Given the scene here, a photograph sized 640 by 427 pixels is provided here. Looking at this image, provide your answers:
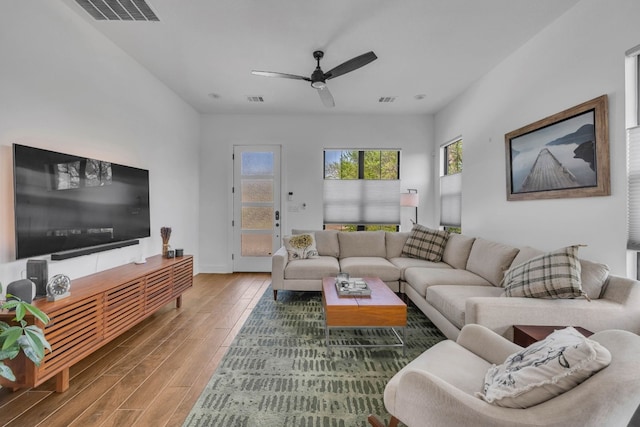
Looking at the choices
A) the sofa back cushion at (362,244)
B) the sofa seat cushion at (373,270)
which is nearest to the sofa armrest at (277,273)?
the sofa seat cushion at (373,270)

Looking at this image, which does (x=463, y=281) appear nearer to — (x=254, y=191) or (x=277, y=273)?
(x=277, y=273)

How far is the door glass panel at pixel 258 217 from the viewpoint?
5191mm

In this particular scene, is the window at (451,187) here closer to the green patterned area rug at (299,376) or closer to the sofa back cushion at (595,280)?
the green patterned area rug at (299,376)

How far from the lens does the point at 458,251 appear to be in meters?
3.51

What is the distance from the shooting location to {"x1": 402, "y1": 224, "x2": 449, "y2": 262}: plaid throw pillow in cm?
382

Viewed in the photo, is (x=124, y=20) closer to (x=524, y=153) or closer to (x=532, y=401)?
(x=532, y=401)

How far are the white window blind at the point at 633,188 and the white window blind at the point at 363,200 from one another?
10.8ft

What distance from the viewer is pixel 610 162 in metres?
2.04

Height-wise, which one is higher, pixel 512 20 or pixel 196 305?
pixel 512 20

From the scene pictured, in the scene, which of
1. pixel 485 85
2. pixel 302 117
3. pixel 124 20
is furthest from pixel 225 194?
pixel 485 85

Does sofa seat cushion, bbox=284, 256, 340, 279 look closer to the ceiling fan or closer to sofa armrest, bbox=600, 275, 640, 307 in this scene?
the ceiling fan

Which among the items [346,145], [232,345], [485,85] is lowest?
[232,345]

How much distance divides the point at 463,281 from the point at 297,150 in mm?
3426

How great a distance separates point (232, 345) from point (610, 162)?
3.20m
